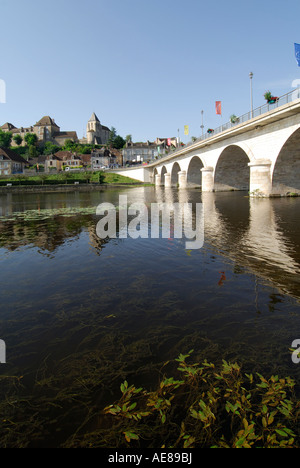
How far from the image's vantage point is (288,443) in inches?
94.4

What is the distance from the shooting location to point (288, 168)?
25406 mm

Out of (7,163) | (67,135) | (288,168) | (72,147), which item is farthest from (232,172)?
(67,135)

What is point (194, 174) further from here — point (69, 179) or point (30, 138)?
point (30, 138)

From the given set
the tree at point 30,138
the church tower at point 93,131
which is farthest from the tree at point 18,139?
the church tower at point 93,131

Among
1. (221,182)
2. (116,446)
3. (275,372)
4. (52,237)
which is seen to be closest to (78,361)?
(116,446)

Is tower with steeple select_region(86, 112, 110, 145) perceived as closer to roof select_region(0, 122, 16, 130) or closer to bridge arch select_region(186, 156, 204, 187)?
roof select_region(0, 122, 16, 130)

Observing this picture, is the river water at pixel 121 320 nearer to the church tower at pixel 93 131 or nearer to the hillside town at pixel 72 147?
the hillside town at pixel 72 147

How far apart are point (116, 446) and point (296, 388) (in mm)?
2010

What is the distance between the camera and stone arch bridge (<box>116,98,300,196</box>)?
74.6ft

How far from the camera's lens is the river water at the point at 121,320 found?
305 cm

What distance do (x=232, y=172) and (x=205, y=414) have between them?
4212cm

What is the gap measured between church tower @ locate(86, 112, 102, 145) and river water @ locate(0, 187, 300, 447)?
169m

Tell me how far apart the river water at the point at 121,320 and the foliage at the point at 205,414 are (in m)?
0.19

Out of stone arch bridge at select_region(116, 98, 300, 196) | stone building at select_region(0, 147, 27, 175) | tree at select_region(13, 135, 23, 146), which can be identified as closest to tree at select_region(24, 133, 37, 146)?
tree at select_region(13, 135, 23, 146)
